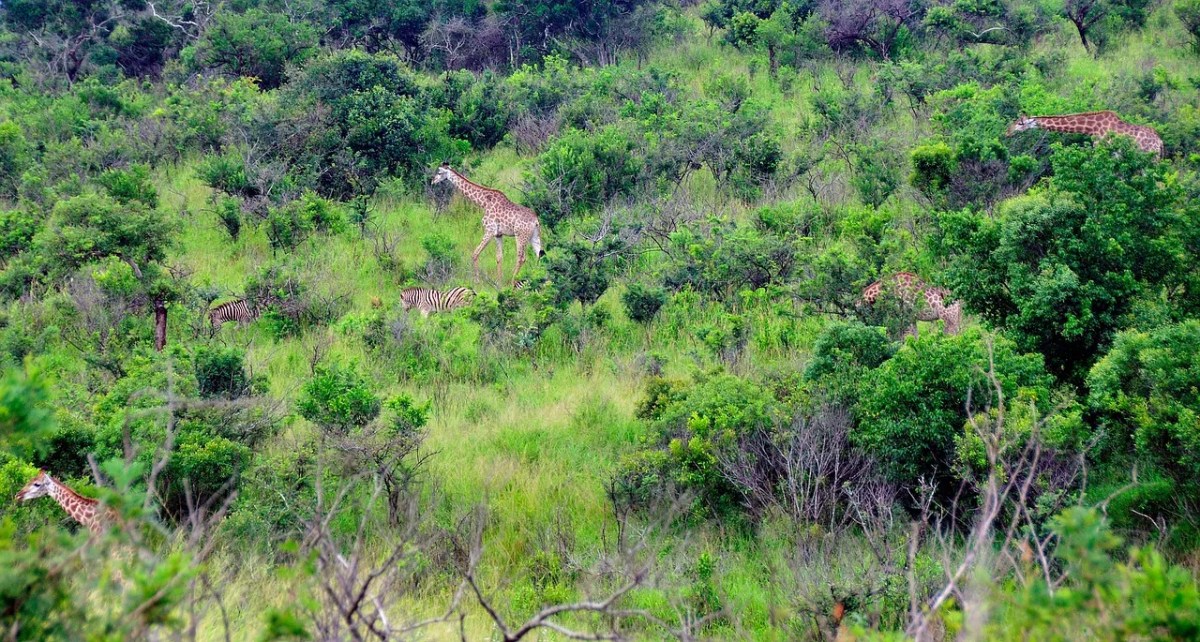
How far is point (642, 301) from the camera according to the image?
9930 mm

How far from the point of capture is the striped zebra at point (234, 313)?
411 inches

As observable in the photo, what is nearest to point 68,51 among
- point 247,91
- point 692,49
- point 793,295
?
point 247,91

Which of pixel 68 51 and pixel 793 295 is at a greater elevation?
pixel 793 295

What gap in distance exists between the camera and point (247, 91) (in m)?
16.5

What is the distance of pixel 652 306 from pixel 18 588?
749cm

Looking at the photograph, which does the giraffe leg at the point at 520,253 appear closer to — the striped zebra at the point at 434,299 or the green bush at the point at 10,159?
the striped zebra at the point at 434,299

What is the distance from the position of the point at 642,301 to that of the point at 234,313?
14.7 ft

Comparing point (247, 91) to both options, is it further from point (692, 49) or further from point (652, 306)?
point (652, 306)

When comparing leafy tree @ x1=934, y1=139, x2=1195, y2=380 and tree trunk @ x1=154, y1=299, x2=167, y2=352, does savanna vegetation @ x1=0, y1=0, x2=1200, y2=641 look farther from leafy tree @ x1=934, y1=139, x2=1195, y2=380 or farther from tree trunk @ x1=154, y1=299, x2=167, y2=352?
tree trunk @ x1=154, y1=299, x2=167, y2=352

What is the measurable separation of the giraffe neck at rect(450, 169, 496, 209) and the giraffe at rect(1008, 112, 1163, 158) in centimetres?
662

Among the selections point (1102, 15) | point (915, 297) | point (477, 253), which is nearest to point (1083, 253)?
point (915, 297)

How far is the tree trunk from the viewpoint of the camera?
9.71 m

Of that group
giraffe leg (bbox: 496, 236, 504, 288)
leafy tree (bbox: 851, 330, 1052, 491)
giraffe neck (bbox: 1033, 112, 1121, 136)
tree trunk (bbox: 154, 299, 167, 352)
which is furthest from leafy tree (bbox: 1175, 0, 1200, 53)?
tree trunk (bbox: 154, 299, 167, 352)

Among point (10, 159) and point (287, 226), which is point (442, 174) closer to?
point (287, 226)
